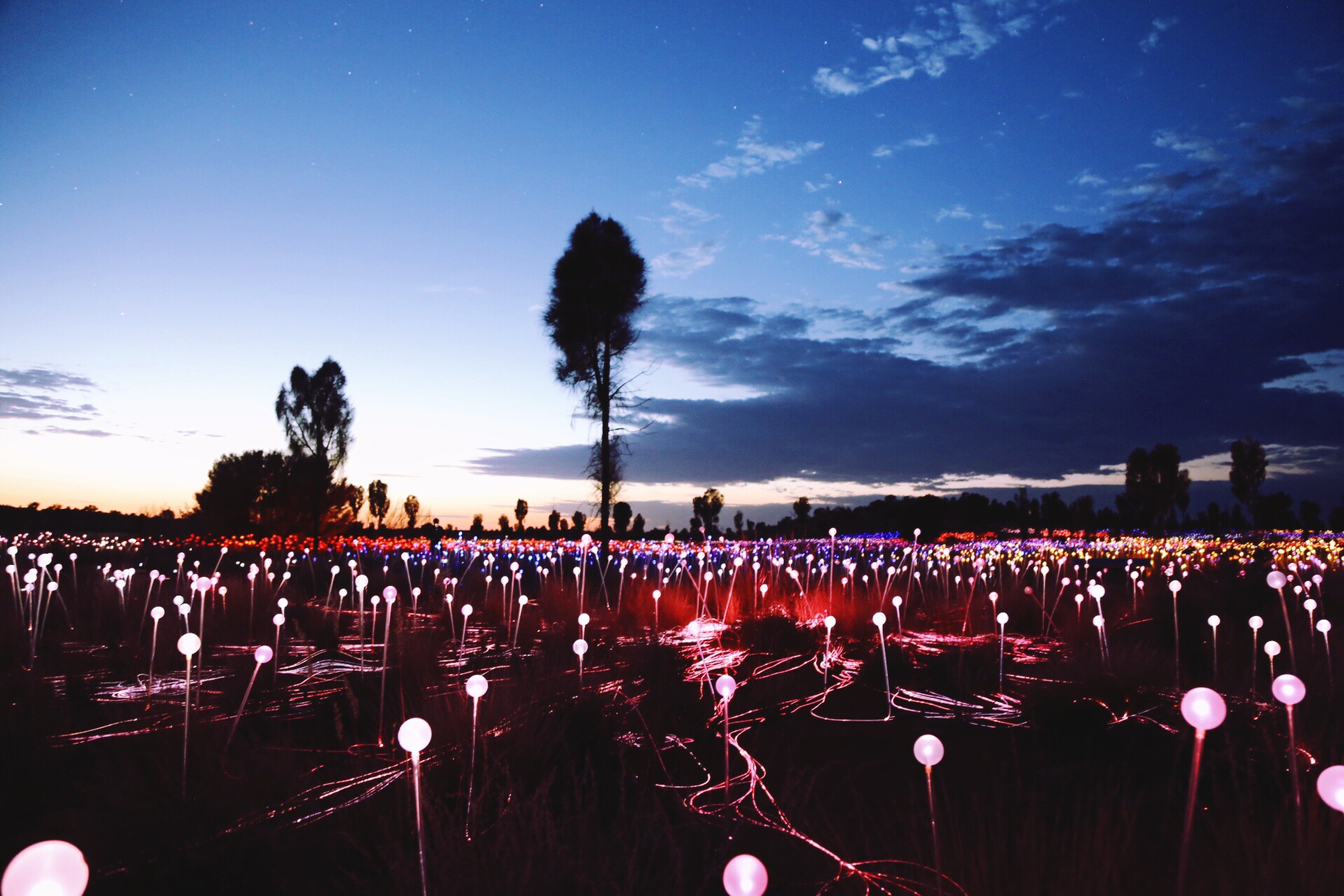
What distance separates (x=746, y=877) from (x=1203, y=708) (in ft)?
4.05

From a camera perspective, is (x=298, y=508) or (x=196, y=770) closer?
(x=196, y=770)

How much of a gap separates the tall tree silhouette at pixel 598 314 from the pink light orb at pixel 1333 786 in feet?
41.3

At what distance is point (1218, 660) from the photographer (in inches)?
258

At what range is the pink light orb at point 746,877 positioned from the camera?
1718 millimetres

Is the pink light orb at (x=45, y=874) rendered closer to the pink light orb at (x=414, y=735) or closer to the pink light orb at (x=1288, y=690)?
the pink light orb at (x=414, y=735)

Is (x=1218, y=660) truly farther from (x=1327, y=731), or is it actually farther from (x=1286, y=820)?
(x=1286, y=820)

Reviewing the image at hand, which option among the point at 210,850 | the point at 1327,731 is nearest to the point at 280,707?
the point at 210,850

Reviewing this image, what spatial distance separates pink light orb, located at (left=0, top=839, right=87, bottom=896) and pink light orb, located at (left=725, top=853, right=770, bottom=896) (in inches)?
51.1

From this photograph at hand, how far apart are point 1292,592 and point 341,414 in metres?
28.4

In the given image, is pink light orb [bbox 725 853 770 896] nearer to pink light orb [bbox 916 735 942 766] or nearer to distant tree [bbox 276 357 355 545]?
pink light orb [bbox 916 735 942 766]

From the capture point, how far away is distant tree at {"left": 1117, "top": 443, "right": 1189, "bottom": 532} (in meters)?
39.8

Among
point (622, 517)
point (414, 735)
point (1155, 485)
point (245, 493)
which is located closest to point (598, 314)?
point (414, 735)

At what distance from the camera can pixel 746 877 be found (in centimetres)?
172

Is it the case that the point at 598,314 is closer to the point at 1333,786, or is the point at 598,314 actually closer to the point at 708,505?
the point at 1333,786
